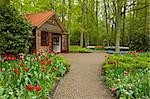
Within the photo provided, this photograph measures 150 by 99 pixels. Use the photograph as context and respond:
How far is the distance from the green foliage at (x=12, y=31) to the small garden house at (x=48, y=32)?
11.9ft

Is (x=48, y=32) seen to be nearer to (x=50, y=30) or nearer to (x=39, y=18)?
(x=50, y=30)

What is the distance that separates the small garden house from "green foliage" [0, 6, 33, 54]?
3631 millimetres

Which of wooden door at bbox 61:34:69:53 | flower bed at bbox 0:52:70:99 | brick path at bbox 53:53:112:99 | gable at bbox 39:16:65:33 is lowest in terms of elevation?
brick path at bbox 53:53:112:99

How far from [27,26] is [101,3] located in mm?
24242

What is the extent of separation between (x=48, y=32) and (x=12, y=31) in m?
8.33

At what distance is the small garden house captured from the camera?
58.6 feet

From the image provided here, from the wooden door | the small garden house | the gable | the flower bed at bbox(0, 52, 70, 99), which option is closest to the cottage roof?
the small garden house

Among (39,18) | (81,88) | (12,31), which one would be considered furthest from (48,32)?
(81,88)

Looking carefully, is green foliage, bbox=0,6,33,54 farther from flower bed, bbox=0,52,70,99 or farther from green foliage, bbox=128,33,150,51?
green foliage, bbox=128,33,150,51

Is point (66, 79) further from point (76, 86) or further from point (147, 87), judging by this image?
point (147, 87)

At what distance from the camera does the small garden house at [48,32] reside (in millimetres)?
17859

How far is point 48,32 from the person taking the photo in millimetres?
20125

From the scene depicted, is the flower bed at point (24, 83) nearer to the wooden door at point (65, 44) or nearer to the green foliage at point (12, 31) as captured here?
the green foliage at point (12, 31)

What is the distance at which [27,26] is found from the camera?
41.1 ft
